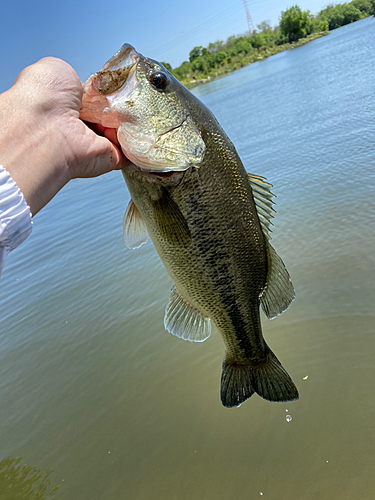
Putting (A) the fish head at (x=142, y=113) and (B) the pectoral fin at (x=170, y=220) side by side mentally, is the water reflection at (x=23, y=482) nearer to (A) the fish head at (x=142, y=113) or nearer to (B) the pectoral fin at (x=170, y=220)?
(B) the pectoral fin at (x=170, y=220)

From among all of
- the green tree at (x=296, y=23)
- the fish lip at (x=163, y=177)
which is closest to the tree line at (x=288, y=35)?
the green tree at (x=296, y=23)

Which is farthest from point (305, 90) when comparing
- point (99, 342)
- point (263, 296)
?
point (263, 296)

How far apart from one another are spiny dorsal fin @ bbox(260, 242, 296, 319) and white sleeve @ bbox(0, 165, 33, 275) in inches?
55.5

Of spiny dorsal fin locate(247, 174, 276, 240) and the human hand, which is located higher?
the human hand

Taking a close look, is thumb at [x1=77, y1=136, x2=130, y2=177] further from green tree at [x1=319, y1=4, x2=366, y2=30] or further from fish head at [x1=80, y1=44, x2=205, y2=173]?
green tree at [x1=319, y1=4, x2=366, y2=30]

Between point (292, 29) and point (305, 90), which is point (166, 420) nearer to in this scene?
point (305, 90)

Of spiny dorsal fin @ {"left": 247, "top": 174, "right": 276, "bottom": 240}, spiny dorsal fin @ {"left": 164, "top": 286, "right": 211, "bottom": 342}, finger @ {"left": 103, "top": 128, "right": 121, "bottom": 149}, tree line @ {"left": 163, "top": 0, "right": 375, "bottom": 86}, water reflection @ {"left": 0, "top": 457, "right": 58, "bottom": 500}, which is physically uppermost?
tree line @ {"left": 163, "top": 0, "right": 375, "bottom": 86}

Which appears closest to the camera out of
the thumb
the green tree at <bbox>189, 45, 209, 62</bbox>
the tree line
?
the thumb

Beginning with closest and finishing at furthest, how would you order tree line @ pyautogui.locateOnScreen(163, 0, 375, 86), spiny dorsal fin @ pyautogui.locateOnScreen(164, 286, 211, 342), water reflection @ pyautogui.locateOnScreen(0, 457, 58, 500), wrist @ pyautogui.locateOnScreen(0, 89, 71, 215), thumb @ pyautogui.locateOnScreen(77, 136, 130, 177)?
wrist @ pyautogui.locateOnScreen(0, 89, 71, 215) → thumb @ pyautogui.locateOnScreen(77, 136, 130, 177) → spiny dorsal fin @ pyautogui.locateOnScreen(164, 286, 211, 342) → water reflection @ pyautogui.locateOnScreen(0, 457, 58, 500) → tree line @ pyautogui.locateOnScreen(163, 0, 375, 86)

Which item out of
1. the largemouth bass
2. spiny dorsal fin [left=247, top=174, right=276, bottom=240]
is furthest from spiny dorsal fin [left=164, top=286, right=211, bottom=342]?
spiny dorsal fin [left=247, top=174, right=276, bottom=240]

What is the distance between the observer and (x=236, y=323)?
2230mm

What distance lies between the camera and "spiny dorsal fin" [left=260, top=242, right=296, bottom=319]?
2.21 meters

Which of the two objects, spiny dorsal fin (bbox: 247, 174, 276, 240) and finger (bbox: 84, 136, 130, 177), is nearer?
finger (bbox: 84, 136, 130, 177)

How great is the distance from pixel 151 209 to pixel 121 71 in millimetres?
708
